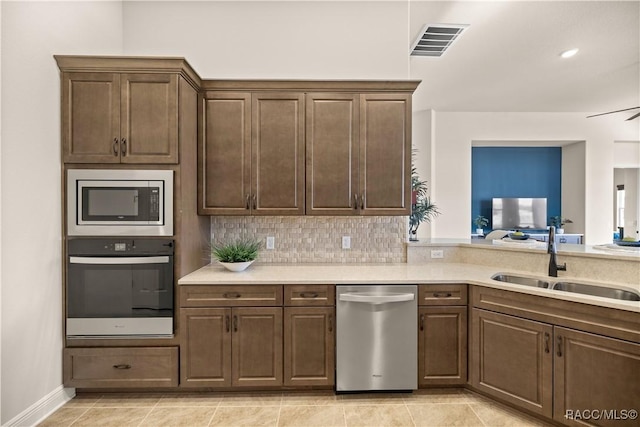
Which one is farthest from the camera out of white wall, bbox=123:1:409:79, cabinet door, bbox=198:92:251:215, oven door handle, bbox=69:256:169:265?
white wall, bbox=123:1:409:79

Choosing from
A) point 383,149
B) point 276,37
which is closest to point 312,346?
point 383,149

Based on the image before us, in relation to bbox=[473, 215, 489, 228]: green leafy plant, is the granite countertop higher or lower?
lower

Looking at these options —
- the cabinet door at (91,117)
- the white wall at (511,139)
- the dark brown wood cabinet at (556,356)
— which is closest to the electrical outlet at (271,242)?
the cabinet door at (91,117)

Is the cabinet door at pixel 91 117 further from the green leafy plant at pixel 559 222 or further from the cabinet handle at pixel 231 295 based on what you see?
the green leafy plant at pixel 559 222

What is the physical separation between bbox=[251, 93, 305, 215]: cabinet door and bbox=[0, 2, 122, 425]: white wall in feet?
4.51

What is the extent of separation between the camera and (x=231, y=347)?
7.99ft

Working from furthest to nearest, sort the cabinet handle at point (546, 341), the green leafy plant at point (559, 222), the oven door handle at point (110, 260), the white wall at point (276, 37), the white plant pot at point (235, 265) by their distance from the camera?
the green leafy plant at point (559, 222), the white wall at point (276, 37), the white plant pot at point (235, 265), the oven door handle at point (110, 260), the cabinet handle at point (546, 341)

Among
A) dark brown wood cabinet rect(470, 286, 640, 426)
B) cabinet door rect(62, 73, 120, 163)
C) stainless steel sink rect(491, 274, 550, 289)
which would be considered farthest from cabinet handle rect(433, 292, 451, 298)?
cabinet door rect(62, 73, 120, 163)

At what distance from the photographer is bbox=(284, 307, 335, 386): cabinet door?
245 cm

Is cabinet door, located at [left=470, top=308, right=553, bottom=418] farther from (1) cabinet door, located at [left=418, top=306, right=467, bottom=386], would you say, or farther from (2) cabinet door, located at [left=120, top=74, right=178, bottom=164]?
(2) cabinet door, located at [left=120, top=74, right=178, bottom=164]

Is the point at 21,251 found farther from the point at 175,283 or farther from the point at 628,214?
the point at 628,214

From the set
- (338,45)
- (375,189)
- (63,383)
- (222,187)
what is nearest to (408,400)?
(375,189)

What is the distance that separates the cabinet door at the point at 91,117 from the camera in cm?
239

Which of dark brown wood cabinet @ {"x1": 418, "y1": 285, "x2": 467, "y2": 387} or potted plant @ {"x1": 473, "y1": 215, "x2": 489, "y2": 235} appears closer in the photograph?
dark brown wood cabinet @ {"x1": 418, "y1": 285, "x2": 467, "y2": 387}
